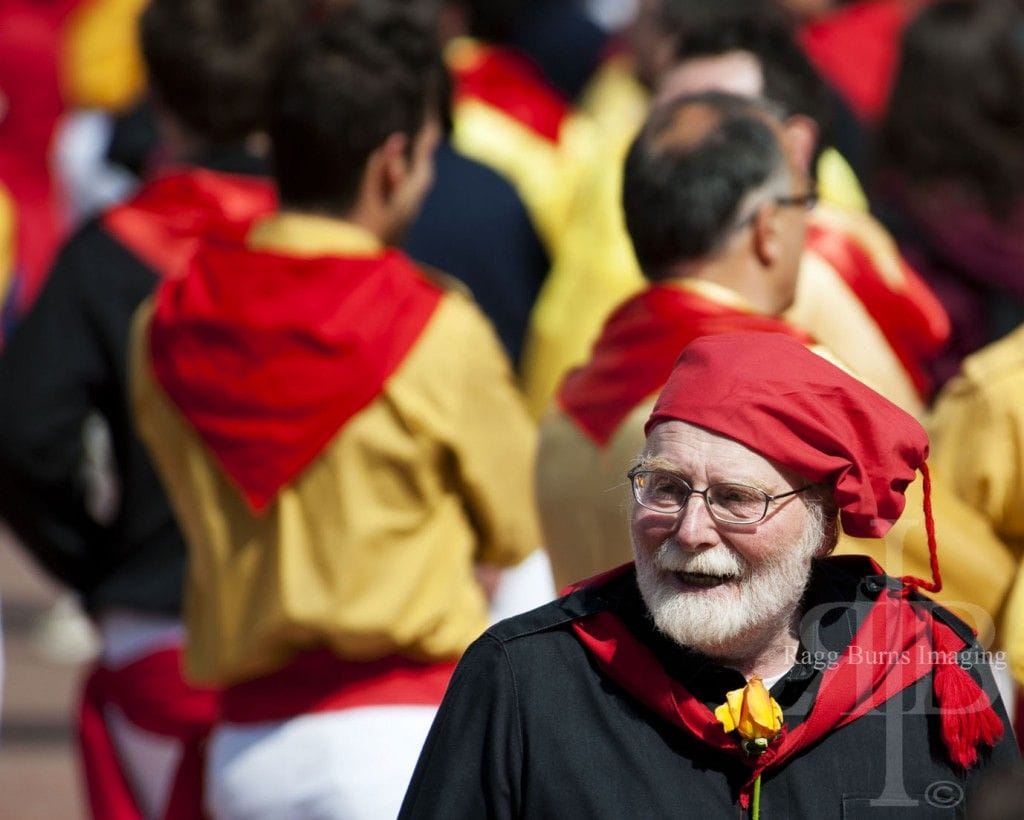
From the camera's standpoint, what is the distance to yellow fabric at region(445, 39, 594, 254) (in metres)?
5.88

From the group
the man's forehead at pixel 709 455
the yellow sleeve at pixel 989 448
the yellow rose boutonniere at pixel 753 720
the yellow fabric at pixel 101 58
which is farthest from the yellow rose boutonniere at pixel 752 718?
the yellow fabric at pixel 101 58

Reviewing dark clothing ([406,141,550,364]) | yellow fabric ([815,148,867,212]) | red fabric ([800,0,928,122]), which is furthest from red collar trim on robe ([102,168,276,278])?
red fabric ([800,0,928,122])

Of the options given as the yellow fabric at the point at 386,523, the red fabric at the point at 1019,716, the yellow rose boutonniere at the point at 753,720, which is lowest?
the red fabric at the point at 1019,716

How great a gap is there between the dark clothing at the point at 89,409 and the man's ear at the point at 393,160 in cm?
73

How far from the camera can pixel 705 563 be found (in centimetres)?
264

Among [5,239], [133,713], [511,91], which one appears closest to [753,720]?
[133,713]

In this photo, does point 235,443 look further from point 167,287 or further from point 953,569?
point 953,569

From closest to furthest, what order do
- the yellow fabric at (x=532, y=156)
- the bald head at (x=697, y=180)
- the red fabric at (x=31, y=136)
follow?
the bald head at (x=697, y=180), the yellow fabric at (x=532, y=156), the red fabric at (x=31, y=136)

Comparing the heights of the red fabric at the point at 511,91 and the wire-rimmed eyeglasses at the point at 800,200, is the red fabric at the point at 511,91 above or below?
below

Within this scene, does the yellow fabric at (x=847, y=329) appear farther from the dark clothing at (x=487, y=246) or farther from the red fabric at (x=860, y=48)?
the red fabric at (x=860, y=48)

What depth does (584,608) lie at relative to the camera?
2703 mm

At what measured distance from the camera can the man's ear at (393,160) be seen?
402cm

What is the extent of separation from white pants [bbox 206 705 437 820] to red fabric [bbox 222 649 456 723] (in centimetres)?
2

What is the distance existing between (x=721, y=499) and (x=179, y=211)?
2.30 metres
